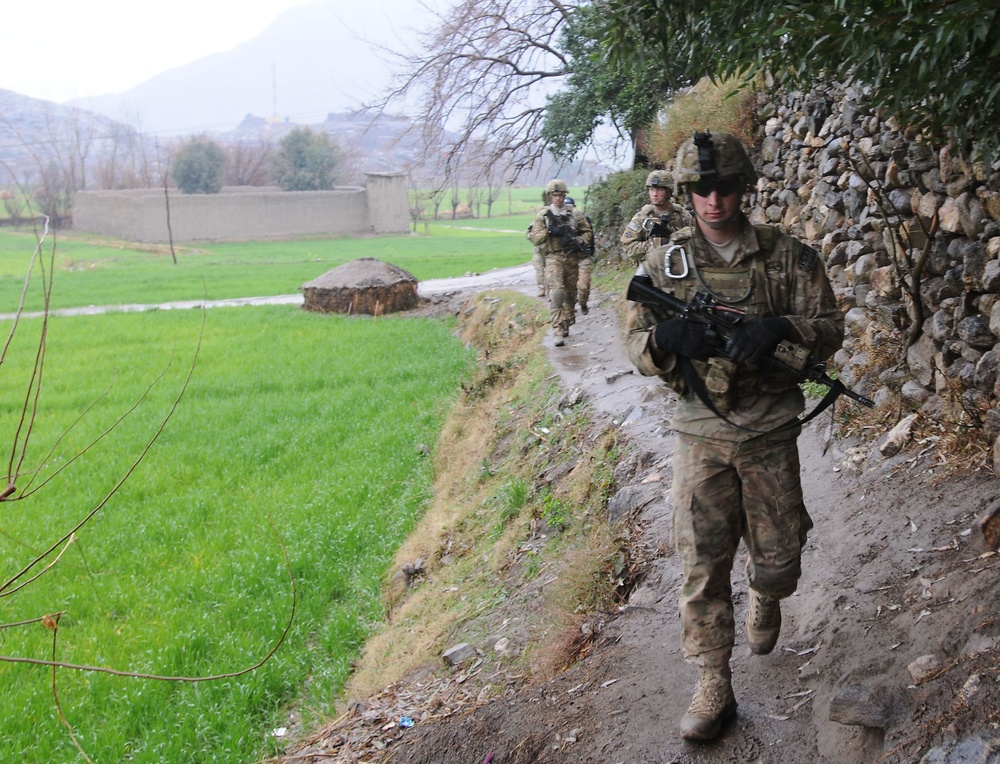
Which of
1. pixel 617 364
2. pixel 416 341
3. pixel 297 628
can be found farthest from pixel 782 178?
pixel 416 341

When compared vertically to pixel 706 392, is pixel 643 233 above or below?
above

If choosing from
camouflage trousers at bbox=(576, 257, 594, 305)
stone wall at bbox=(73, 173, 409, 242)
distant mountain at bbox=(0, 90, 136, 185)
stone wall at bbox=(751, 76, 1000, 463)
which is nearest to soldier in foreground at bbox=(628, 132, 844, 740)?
stone wall at bbox=(751, 76, 1000, 463)

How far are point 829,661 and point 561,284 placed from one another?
819 cm

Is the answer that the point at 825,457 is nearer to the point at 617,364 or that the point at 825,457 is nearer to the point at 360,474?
the point at 617,364

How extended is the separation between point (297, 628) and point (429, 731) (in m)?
2.87

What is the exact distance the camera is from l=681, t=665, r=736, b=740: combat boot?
10.8 ft

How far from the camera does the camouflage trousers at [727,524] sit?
3320 mm

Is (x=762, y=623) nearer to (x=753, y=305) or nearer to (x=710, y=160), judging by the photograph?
(x=753, y=305)

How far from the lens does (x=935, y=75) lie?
12.4ft

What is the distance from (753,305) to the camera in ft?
11.0

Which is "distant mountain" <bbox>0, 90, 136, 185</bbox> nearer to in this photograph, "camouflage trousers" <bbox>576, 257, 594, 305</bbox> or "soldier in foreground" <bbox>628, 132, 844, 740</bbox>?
"soldier in foreground" <bbox>628, 132, 844, 740</bbox>

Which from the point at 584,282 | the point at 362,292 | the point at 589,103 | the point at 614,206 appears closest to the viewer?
the point at 584,282

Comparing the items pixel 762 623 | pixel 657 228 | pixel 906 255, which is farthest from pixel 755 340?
pixel 657 228

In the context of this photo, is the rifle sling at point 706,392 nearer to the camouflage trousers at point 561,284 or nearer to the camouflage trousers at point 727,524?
the camouflage trousers at point 727,524
